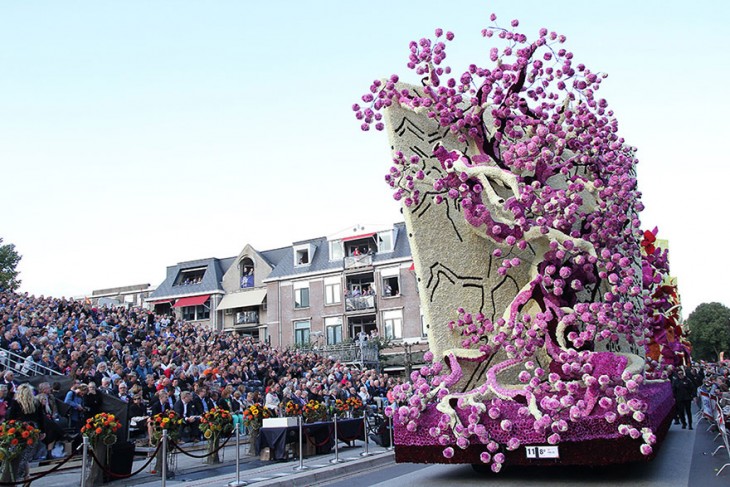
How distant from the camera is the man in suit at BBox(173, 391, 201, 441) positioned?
48.2 feet

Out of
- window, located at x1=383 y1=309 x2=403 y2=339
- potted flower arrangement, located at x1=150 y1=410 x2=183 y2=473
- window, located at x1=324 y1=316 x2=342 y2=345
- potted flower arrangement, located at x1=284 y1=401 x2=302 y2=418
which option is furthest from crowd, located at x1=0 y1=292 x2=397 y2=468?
window, located at x1=324 y1=316 x2=342 y2=345

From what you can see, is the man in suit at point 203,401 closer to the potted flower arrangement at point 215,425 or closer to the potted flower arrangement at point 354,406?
the potted flower arrangement at point 215,425

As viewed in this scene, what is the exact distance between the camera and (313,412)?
15000 mm

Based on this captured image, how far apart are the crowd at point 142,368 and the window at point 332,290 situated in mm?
12363

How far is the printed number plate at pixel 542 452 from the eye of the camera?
7805mm

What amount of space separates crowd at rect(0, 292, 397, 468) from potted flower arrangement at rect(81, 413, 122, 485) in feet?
6.50

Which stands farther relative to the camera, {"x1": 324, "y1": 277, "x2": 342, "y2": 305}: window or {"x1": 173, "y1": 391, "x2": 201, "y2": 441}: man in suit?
{"x1": 324, "y1": 277, "x2": 342, "y2": 305}: window

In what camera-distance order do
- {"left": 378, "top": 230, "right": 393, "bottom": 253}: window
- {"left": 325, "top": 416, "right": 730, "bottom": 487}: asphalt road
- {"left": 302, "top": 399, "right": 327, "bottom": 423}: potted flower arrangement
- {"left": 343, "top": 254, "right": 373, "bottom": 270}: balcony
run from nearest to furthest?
{"left": 325, "top": 416, "right": 730, "bottom": 487}: asphalt road < {"left": 302, "top": 399, "right": 327, "bottom": 423}: potted flower arrangement < {"left": 378, "top": 230, "right": 393, "bottom": 253}: window < {"left": 343, "top": 254, "right": 373, "bottom": 270}: balcony

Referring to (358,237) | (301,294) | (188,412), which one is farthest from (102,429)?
(301,294)

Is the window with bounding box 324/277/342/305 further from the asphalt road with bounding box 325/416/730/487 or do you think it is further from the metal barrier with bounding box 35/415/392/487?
the asphalt road with bounding box 325/416/730/487

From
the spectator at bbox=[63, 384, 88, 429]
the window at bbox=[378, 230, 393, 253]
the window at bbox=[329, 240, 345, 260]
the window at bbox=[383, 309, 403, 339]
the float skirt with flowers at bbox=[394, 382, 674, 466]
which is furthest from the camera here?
the window at bbox=[329, 240, 345, 260]

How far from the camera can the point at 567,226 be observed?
9.30 meters

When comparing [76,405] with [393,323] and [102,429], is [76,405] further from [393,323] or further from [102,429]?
[393,323]

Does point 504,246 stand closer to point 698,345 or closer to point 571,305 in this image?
point 571,305
